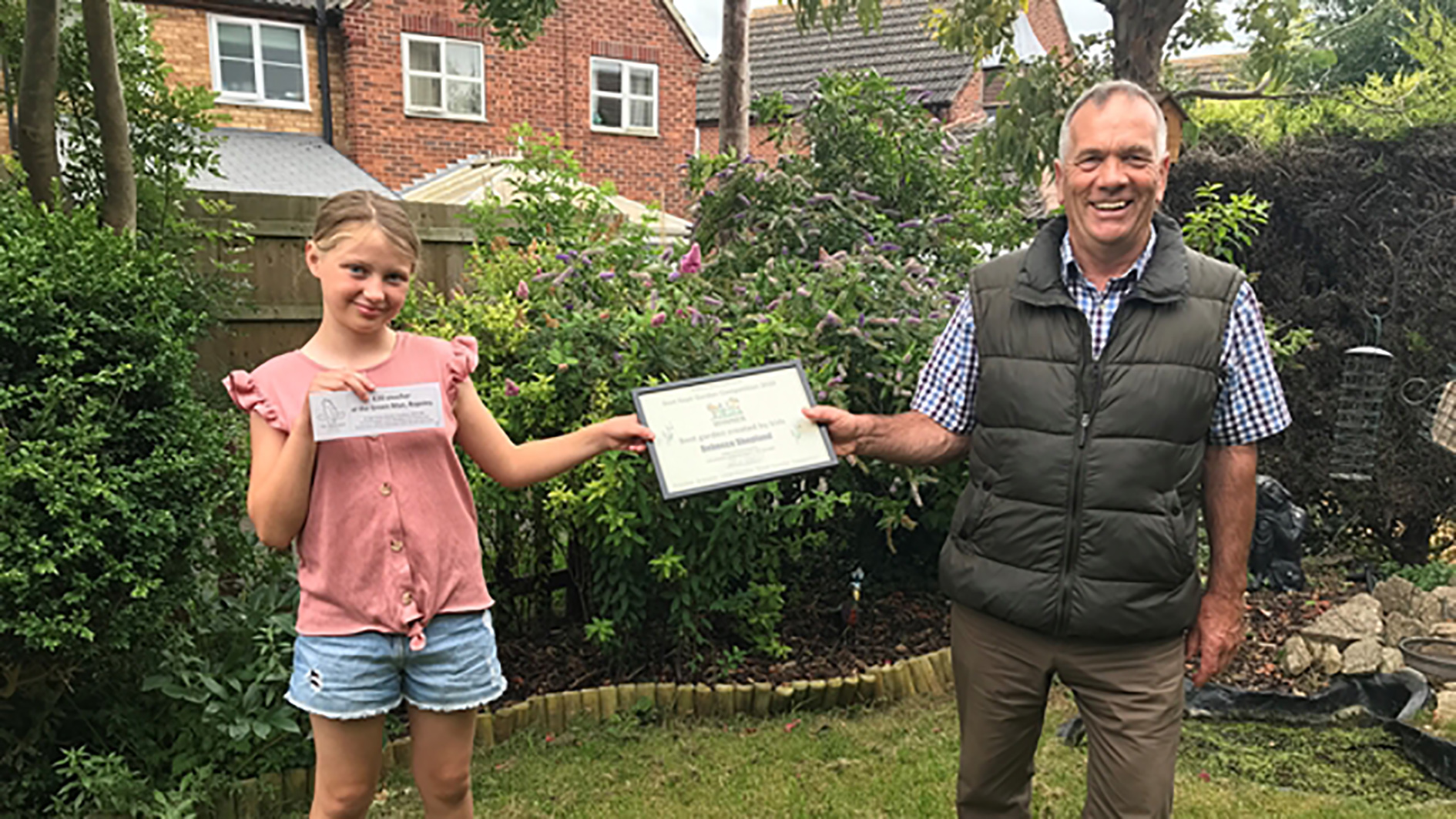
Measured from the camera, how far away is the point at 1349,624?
494 centimetres

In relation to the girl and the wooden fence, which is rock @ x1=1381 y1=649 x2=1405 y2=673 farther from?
the wooden fence

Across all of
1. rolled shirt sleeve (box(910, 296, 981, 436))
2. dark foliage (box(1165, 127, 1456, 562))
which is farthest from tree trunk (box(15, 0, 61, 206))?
dark foliage (box(1165, 127, 1456, 562))

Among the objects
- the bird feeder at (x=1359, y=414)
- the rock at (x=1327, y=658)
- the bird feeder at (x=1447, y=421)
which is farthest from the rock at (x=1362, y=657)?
the bird feeder at (x=1359, y=414)

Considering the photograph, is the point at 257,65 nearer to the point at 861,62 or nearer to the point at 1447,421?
the point at 861,62

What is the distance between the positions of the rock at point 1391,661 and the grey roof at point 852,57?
14.1m

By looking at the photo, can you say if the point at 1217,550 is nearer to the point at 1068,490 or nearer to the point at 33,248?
the point at 1068,490

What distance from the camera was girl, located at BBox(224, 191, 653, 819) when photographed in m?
2.07

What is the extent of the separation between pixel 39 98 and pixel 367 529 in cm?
284

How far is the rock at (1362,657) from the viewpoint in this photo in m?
4.50

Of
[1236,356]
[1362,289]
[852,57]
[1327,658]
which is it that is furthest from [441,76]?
[1236,356]

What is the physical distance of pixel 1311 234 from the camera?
20.9 feet

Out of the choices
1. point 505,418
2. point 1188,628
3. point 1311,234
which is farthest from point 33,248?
point 1311,234

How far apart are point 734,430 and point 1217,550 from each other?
1217 mm

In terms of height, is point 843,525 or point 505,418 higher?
point 505,418
